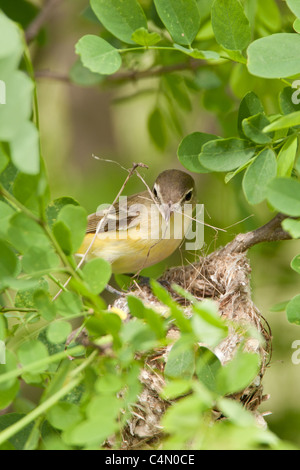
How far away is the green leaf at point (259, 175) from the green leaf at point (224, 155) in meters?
0.06

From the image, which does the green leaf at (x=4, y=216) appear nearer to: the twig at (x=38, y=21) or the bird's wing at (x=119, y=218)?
the bird's wing at (x=119, y=218)

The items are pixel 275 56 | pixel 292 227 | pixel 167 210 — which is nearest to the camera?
pixel 292 227

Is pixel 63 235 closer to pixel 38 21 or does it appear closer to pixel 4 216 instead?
pixel 4 216

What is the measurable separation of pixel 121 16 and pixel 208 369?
119 cm

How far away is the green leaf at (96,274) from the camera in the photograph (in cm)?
144

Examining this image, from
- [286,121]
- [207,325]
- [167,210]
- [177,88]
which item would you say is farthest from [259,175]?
[177,88]

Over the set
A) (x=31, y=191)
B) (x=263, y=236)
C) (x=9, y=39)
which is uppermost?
(x=9, y=39)

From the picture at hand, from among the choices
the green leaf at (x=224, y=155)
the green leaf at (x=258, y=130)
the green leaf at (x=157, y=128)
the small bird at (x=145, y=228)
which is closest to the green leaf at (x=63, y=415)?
the green leaf at (x=224, y=155)

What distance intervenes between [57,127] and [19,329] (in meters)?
3.80

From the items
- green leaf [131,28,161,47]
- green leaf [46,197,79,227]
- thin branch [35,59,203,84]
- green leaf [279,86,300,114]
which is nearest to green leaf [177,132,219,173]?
green leaf [279,86,300,114]

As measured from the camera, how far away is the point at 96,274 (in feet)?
4.73

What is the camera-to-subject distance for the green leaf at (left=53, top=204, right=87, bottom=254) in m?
1.40
